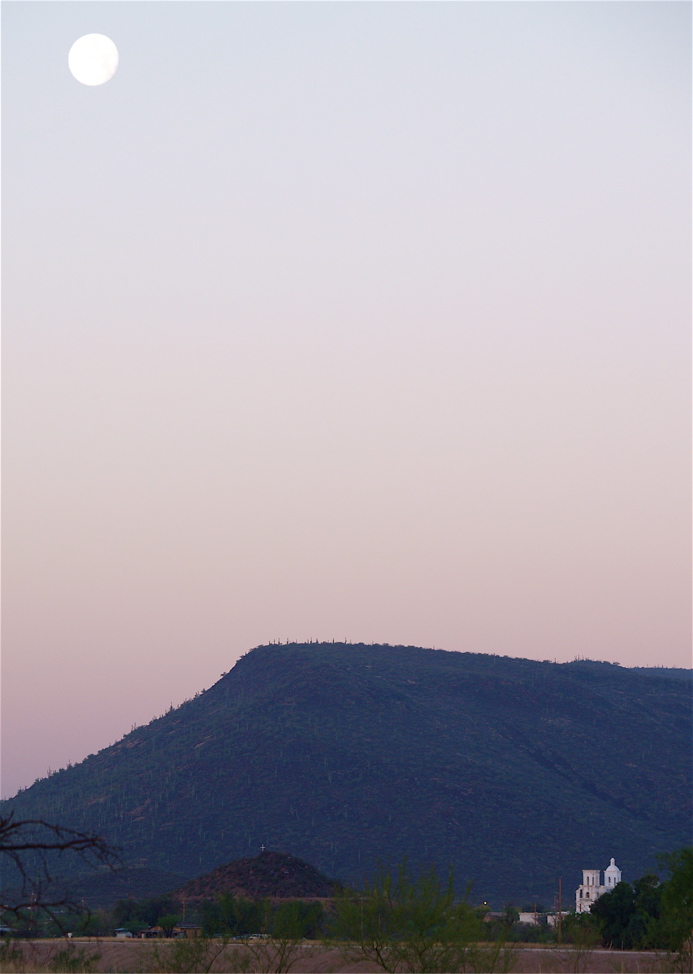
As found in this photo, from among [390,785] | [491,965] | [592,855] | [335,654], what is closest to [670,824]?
[592,855]

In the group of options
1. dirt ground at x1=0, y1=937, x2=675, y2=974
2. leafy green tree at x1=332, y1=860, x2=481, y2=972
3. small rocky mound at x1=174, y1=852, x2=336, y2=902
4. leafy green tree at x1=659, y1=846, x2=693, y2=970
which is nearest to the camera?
leafy green tree at x1=332, y1=860, x2=481, y2=972

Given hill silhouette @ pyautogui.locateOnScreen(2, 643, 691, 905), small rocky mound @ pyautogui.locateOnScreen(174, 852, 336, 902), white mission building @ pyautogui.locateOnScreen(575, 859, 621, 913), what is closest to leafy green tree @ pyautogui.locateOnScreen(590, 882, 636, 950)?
white mission building @ pyautogui.locateOnScreen(575, 859, 621, 913)

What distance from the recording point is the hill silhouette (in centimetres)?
11419

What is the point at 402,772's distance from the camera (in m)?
133

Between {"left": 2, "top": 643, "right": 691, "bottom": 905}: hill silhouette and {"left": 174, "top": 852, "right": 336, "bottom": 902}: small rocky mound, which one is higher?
{"left": 2, "top": 643, "right": 691, "bottom": 905}: hill silhouette

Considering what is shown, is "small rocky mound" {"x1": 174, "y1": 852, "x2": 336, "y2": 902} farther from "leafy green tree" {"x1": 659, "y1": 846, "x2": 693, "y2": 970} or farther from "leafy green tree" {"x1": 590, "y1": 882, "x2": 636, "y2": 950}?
"leafy green tree" {"x1": 659, "y1": 846, "x2": 693, "y2": 970}

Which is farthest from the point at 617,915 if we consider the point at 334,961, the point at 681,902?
the point at 681,902

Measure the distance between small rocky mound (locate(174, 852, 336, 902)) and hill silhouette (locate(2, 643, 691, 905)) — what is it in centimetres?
1498

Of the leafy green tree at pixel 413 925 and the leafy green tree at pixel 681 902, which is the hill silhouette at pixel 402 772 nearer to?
the leafy green tree at pixel 681 902

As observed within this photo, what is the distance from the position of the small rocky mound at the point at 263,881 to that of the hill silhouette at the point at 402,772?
14982 mm

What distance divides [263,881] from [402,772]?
167 ft

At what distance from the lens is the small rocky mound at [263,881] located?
268 feet

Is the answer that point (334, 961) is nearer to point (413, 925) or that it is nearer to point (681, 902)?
point (413, 925)

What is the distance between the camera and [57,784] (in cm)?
14825
